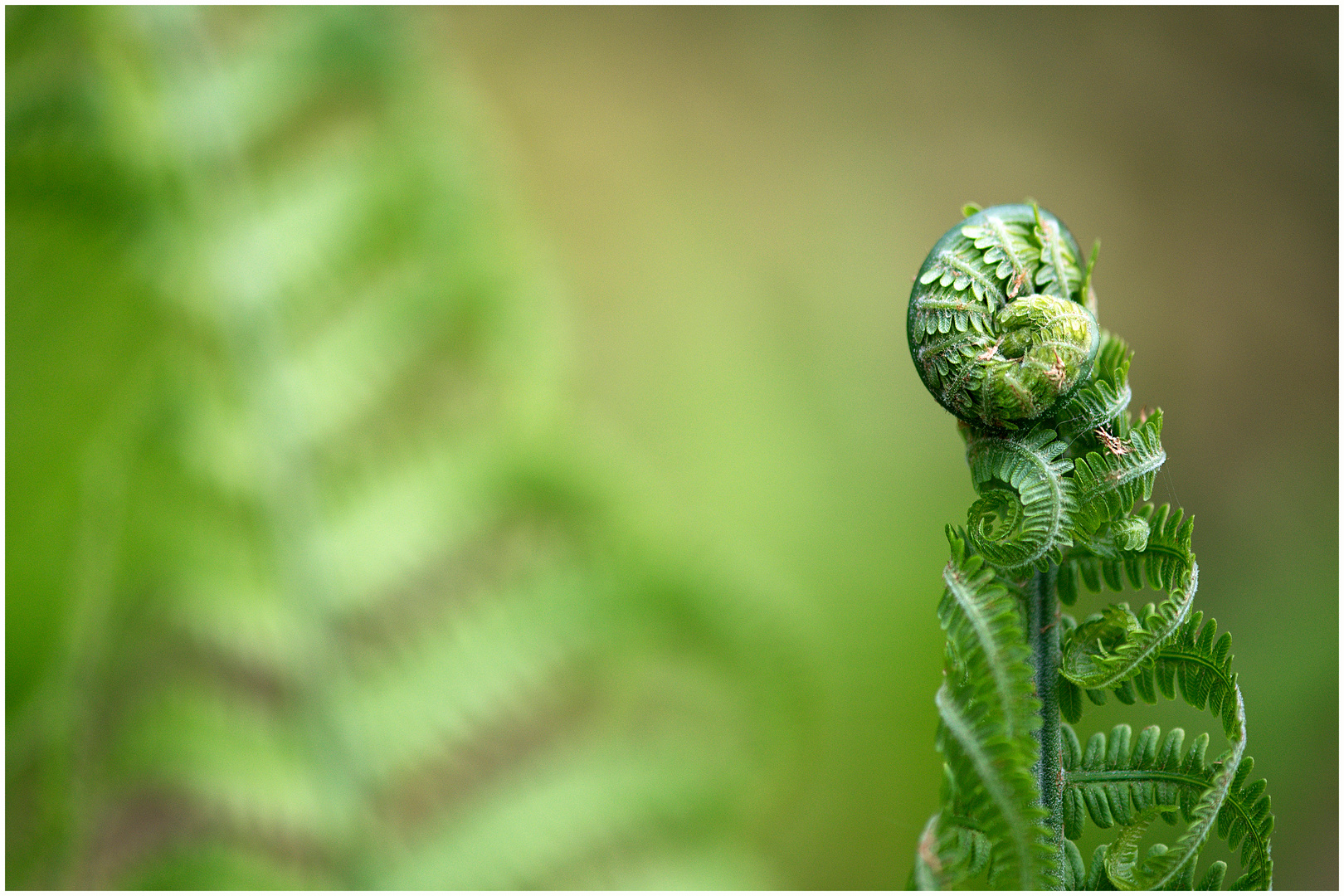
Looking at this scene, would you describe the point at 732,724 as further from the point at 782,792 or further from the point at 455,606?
the point at 455,606

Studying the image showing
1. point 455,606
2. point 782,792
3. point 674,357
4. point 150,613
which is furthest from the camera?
point 674,357

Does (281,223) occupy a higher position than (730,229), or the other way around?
(730,229)

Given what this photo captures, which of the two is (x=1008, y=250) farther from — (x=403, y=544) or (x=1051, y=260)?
(x=403, y=544)

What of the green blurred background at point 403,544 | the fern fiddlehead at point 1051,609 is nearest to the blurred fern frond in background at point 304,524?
the green blurred background at point 403,544

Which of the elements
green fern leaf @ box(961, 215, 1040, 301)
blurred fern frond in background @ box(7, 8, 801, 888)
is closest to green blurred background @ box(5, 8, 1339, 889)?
blurred fern frond in background @ box(7, 8, 801, 888)

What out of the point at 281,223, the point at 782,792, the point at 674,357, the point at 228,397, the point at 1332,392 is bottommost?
the point at 782,792

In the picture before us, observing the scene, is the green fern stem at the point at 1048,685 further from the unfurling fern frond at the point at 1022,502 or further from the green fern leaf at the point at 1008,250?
the green fern leaf at the point at 1008,250

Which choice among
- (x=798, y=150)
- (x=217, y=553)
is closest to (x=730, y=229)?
(x=798, y=150)
